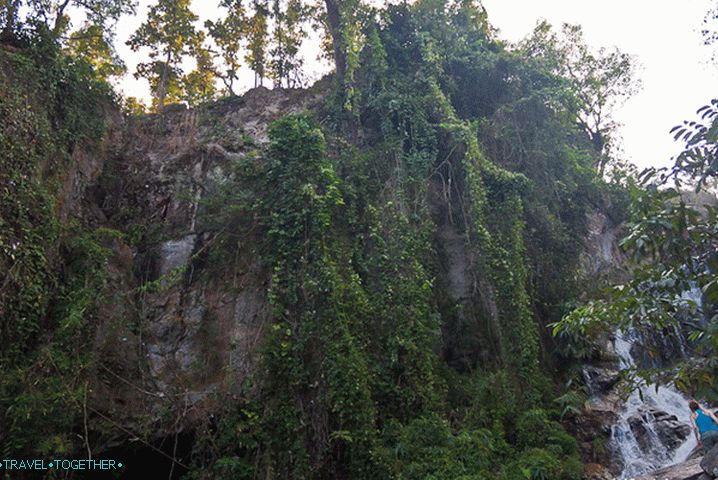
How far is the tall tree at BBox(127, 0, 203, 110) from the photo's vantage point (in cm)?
1572

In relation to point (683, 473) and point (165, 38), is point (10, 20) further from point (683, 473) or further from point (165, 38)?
point (683, 473)

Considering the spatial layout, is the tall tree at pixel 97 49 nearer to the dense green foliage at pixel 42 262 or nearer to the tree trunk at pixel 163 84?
the tree trunk at pixel 163 84

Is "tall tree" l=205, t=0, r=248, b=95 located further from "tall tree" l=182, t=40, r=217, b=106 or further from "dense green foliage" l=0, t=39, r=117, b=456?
"dense green foliage" l=0, t=39, r=117, b=456

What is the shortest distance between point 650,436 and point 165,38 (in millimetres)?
16976

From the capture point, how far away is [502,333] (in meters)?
9.56

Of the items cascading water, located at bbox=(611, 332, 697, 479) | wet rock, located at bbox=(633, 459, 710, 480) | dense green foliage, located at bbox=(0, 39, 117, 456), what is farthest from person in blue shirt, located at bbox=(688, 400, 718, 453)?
dense green foliage, located at bbox=(0, 39, 117, 456)

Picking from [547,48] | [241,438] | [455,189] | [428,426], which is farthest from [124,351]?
[547,48]

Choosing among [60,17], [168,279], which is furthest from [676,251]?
[60,17]

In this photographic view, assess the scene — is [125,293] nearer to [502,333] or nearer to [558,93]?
[502,333]

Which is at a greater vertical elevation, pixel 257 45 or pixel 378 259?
pixel 257 45

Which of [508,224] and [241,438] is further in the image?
[508,224]

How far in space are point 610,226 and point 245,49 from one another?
12.7m

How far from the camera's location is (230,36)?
15992 mm

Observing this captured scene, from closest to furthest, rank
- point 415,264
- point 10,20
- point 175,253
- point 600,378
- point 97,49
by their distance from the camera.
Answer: point 415,264
point 10,20
point 175,253
point 600,378
point 97,49
